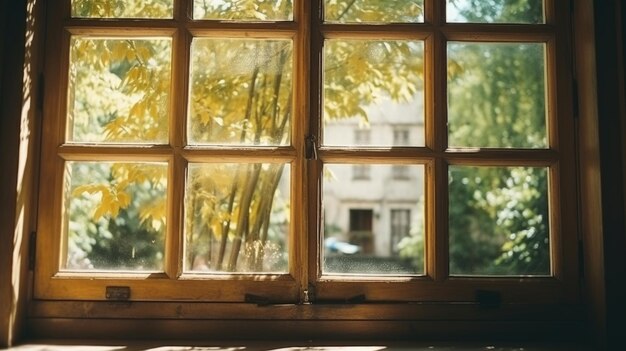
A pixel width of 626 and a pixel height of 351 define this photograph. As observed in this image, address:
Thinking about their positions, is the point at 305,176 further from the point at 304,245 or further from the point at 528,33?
the point at 528,33

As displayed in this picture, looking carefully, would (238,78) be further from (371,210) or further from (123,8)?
(371,210)

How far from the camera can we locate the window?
1492 mm

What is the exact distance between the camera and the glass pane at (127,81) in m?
1.57

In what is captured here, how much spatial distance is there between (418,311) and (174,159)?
82cm

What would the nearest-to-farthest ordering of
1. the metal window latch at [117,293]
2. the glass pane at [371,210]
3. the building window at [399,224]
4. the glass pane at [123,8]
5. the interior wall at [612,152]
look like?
the interior wall at [612,152], the metal window latch at [117,293], the glass pane at [123,8], the glass pane at [371,210], the building window at [399,224]

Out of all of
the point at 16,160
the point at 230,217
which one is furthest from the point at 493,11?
the point at 16,160

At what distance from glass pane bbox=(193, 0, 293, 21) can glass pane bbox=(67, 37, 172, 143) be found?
0.15 metres

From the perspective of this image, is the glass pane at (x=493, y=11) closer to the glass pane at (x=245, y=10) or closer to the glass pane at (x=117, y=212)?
the glass pane at (x=245, y=10)

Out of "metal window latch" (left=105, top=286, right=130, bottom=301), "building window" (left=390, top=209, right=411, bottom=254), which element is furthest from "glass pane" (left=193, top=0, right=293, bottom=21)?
"building window" (left=390, top=209, right=411, bottom=254)

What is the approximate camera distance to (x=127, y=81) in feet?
5.34

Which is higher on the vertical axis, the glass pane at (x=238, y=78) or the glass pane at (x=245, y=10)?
the glass pane at (x=245, y=10)

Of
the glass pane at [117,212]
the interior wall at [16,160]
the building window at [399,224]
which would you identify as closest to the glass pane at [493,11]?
the glass pane at [117,212]

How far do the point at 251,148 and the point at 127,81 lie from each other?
0.46m

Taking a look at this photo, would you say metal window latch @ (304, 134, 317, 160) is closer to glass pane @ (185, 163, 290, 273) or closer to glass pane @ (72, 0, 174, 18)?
glass pane @ (185, 163, 290, 273)
